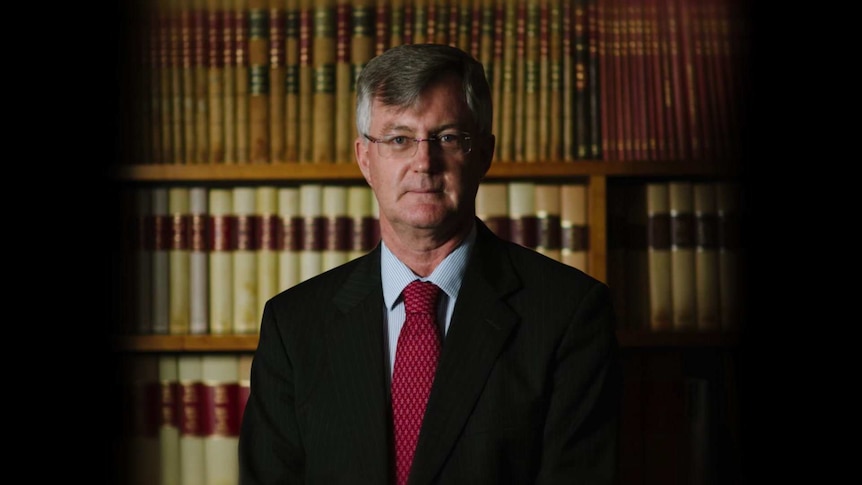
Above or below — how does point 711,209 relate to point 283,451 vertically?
above

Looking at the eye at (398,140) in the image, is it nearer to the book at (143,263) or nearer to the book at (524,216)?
the book at (524,216)

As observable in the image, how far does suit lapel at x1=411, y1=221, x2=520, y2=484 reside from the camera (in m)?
1.20

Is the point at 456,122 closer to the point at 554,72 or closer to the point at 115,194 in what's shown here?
the point at 554,72

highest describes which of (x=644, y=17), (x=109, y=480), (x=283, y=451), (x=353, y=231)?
(x=644, y=17)

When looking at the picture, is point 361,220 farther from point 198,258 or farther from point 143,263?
point 143,263

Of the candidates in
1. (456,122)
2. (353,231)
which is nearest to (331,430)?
(456,122)

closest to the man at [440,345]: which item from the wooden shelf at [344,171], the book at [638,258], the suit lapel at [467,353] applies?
the suit lapel at [467,353]

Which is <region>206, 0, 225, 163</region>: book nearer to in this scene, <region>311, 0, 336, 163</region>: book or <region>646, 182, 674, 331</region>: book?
<region>311, 0, 336, 163</region>: book

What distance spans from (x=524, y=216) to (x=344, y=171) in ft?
1.26

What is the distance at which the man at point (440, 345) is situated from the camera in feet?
4.00

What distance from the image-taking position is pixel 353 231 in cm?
203

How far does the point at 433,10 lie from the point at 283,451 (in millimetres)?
1068

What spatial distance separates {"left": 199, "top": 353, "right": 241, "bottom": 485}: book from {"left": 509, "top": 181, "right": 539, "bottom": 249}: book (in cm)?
66

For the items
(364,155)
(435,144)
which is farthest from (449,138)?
(364,155)
